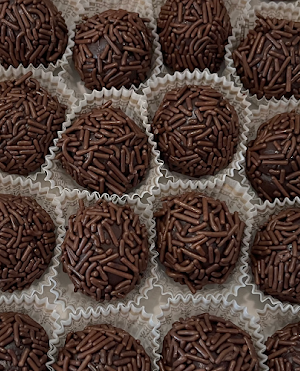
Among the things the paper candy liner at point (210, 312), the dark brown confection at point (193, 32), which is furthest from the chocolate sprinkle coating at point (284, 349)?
the dark brown confection at point (193, 32)

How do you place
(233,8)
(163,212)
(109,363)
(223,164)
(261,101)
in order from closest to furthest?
(109,363)
(163,212)
(223,164)
(261,101)
(233,8)

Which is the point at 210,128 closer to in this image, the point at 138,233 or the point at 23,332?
Answer: the point at 138,233

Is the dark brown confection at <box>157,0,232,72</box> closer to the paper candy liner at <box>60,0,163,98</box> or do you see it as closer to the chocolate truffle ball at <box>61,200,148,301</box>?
the paper candy liner at <box>60,0,163,98</box>

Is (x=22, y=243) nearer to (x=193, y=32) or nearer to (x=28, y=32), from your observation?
(x=28, y=32)

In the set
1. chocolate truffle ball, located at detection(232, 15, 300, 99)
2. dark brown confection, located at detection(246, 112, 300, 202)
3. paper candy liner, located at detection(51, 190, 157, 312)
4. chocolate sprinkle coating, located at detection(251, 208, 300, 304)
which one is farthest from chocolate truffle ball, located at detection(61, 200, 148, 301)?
chocolate truffle ball, located at detection(232, 15, 300, 99)

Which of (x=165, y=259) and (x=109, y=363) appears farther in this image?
(x=165, y=259)

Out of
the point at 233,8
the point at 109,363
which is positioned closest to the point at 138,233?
the point at 109,363

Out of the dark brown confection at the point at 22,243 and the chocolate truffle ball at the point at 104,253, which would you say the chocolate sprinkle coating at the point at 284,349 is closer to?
the chocolate truffle ball at the point at 104,253
